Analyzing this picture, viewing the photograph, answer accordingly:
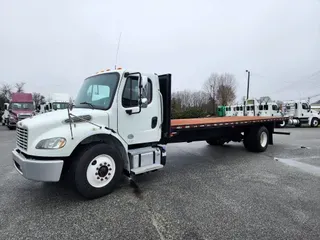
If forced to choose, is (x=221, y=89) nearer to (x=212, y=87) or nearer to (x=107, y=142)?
(x=212, y=87)

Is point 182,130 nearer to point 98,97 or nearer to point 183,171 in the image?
point 183,171

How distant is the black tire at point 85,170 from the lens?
357 cm

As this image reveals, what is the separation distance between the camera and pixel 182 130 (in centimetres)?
558

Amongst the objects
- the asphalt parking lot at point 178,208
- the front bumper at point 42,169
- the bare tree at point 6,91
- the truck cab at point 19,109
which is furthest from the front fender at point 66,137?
the bare tree at point 6,91

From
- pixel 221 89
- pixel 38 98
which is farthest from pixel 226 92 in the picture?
pixel 38 98

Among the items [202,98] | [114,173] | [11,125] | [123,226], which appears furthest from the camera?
[202,98]

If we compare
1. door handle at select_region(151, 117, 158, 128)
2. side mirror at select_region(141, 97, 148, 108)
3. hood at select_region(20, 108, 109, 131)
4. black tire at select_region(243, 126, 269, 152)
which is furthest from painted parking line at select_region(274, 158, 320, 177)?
hood at select_region(20, 108, 109, 131)

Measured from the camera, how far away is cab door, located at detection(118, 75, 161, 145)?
425 cm

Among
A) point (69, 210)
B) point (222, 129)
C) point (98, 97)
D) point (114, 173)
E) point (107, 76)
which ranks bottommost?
point (69, 210)

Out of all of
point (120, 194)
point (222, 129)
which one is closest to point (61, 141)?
point (120, 194)

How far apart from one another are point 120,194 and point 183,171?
203 cm

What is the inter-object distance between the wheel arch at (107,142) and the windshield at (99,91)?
551 mm

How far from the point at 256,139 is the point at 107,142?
568 centimetres

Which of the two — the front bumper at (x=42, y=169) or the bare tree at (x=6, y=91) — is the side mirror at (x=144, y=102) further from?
the bare tree at (x=6, y=91)
